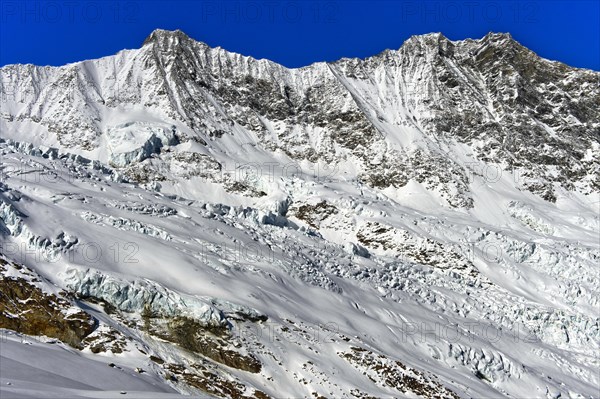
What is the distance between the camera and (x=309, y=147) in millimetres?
102188

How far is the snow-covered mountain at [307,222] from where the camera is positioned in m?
31.0

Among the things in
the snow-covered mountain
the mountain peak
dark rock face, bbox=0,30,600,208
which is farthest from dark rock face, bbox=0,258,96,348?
the mountain peak

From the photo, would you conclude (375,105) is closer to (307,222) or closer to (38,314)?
(307,222)

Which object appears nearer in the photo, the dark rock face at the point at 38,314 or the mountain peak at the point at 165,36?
the dark rock face at the point at 38,314

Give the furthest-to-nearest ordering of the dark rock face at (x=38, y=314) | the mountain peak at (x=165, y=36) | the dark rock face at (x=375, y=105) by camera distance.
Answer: the mountain peak at (x=165, y=36) → the dark rock face at (x=375, y=105) → the dark rock face at (x=38, y=314)

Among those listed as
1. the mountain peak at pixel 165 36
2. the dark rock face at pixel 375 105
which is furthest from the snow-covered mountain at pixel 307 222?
the mountain peak at pixel 165 36

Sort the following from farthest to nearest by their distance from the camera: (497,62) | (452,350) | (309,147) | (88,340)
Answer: (497,62), (309,147), (452,350), (88,340)

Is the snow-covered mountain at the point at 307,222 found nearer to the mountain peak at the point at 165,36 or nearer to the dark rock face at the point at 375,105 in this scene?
the dark rock face at the point at 375,105

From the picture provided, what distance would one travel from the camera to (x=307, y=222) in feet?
227

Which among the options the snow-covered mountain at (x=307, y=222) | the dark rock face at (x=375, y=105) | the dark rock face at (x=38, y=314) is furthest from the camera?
the dark rock face at (x=375, y=105)

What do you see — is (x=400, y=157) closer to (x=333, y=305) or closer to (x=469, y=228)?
(x=469, y=228)

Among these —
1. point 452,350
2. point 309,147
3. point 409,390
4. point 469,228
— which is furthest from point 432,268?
point 309,147

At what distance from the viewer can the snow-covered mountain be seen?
3102 cm

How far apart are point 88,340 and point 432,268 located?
3946 centimetres
